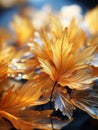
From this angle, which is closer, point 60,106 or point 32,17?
point 60,106

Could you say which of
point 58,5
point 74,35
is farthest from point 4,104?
point 58,5

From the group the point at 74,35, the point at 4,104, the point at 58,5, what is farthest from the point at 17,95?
the point at 58,5

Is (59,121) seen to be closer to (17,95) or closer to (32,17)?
(17,95)

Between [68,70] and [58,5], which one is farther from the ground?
[58,5]

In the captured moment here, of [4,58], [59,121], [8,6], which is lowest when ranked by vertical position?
[59,121]

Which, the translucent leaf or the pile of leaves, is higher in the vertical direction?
the pile of leaves

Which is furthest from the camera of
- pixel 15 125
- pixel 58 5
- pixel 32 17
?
pixel 58 5

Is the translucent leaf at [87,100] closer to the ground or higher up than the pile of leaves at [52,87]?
closer to the ground

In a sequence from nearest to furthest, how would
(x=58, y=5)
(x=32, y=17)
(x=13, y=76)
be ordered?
1. (x=13, y=76)
2. (x=32, y=17)
3. (x=58, y=5)

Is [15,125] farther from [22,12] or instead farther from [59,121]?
[22,12]
